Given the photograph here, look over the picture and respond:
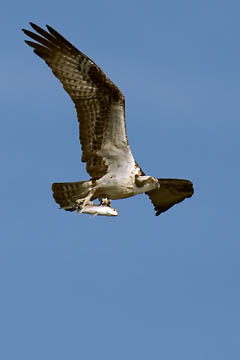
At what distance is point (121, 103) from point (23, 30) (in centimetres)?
204

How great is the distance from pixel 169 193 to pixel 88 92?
294 cm

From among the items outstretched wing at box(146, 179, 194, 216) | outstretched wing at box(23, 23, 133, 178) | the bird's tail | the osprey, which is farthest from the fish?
outstretched wing at box(146, 179, 194, 216)

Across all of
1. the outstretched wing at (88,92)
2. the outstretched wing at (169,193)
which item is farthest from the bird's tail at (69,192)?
the outstretched wing at (169,193)

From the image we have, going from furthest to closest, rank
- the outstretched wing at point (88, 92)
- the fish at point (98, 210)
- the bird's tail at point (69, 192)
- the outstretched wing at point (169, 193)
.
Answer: the outstretched wing at point (169, 193) → the bird's tail at point (69, 192) → the fish at point (98, 210) → the outstretched wing at point (88, 92)

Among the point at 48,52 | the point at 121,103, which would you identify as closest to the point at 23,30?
the point at 48,52

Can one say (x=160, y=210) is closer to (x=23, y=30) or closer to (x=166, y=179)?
(x=166, y=179)

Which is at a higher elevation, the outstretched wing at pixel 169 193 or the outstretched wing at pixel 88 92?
the outstretched wing at pixel 88 92

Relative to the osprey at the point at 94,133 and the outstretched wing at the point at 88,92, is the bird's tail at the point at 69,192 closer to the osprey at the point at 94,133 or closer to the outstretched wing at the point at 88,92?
the osprey at the point at 94,133

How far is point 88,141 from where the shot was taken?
21.1 meters

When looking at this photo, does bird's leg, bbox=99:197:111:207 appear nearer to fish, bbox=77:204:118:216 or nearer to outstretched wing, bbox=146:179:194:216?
fish, bbox=77:204:118:216

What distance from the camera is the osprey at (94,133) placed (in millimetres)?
20672

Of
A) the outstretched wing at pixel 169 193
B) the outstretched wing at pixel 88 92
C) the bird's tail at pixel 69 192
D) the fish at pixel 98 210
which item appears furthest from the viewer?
the outstretched wing at pixel 169 193

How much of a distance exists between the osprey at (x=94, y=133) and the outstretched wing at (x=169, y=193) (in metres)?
0.81

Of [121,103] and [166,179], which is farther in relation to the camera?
[166,179]
